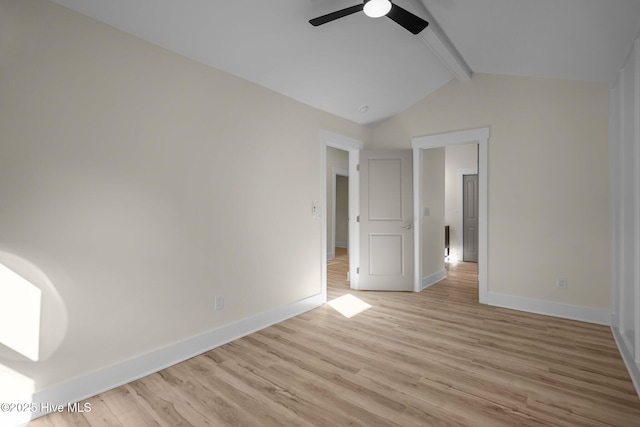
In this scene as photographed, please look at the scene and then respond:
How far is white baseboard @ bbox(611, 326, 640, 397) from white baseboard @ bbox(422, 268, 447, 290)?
211cm

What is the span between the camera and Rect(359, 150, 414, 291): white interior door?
4594mm

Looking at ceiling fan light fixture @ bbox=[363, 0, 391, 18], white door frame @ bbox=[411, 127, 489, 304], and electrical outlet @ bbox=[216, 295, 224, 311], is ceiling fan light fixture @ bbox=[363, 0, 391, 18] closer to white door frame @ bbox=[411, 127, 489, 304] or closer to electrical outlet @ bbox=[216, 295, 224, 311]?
white door frame @ bbox=[411, 127, 489, 304]

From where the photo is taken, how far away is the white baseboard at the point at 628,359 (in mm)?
2189

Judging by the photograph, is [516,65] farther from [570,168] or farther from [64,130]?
[64,130]

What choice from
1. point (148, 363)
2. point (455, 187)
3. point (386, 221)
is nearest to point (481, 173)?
point (386, 221)

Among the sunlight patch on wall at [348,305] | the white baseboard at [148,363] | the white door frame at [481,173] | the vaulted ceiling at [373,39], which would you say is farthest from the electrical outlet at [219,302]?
the white door frame at [481,173]

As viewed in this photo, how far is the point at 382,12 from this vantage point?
2189mm

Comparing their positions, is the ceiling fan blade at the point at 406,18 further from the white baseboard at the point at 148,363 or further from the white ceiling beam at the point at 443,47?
the white baseboard at the point at 148,363

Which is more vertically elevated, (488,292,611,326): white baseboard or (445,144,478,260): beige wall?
(445,144,478,260): beige wall

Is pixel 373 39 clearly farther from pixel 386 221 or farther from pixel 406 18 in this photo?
pixel 386 221

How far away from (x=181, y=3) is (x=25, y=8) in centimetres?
85

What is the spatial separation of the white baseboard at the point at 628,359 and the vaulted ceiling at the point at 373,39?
7.77 feet

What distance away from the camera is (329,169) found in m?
7.79

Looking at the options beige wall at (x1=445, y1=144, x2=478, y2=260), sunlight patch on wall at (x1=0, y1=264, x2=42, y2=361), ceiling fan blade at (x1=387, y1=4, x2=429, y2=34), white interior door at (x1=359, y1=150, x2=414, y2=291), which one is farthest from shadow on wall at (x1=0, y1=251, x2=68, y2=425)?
beige wall at (x1=445, y1=144, x2=478, y2=260)
